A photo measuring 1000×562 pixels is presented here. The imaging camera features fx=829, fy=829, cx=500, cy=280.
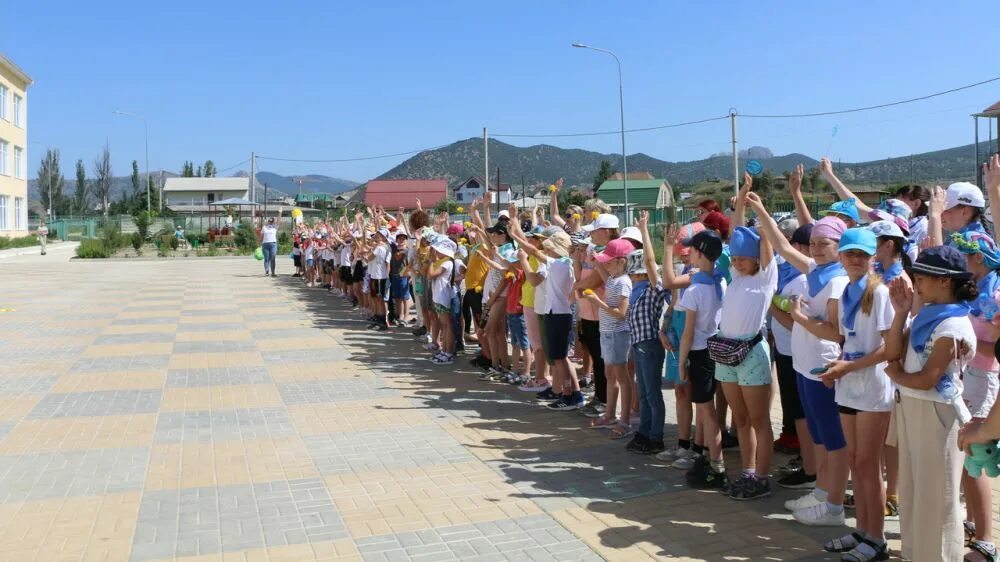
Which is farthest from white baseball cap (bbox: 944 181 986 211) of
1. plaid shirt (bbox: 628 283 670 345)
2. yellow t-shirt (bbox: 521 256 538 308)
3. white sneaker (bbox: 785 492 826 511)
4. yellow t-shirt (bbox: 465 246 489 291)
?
yellow t-shirt (bbox: 465 246 489 291)

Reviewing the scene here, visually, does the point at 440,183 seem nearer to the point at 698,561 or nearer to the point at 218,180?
the point at 218,180

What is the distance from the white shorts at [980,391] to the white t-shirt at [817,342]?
2.22 feet

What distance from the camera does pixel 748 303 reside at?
525 centimetres

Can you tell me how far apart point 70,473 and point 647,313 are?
447 cm

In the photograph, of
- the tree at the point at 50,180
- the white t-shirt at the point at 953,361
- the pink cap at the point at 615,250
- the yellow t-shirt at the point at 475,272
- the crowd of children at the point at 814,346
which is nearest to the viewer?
the white t-shirt at the point at 953,361

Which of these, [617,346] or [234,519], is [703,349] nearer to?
[617,346]

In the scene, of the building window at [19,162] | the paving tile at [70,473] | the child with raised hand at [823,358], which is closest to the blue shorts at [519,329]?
the paving tile at [70,473]

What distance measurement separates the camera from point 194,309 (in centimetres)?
1717

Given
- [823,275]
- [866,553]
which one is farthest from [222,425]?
[866,553]

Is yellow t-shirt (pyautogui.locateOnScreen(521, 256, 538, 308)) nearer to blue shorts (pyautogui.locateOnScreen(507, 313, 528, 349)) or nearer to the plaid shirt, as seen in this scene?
blue shorts (pyautogui.locateOnScreen(507, 313, 528, 349))

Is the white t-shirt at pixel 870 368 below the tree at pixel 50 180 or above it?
below

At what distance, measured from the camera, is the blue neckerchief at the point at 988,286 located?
4.39 metres

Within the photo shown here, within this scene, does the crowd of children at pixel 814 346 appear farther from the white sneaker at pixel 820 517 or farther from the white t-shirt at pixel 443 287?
the white t-shirt at pixel 443 287

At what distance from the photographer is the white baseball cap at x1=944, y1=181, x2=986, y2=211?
5.09 meters
